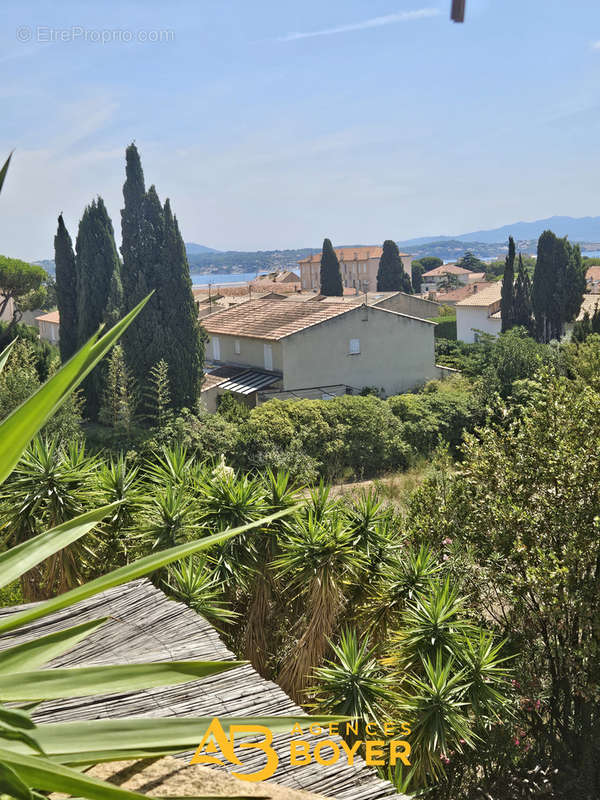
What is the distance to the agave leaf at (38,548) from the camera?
2.70 m

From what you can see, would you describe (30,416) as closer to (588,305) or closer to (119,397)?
(119,397)

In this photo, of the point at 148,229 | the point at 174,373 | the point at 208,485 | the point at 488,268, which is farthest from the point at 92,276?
the point at 488,268

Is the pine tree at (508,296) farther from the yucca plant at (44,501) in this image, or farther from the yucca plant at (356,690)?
the yucca plant at (356,690)

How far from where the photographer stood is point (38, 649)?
2486 millimetres

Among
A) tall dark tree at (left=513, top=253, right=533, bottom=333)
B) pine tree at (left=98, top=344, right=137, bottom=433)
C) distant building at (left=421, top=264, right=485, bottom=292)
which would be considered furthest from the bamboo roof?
distant building at (left=421, top=264, right=485, bottom=292)

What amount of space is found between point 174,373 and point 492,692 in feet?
65.8

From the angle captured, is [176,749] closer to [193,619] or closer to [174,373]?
[193,619]

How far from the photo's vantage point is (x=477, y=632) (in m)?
7.60

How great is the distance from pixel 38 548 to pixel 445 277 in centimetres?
12419

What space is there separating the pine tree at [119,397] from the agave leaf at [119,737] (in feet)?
70.5

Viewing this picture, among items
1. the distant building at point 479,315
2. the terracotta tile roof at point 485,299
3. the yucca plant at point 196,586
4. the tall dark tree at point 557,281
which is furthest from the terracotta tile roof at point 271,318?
the terracotta tile roof at point 485,299

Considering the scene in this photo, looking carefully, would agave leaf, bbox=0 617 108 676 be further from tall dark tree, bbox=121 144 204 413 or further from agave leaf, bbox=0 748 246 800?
tall dark tree, bbox=121 144 204 413

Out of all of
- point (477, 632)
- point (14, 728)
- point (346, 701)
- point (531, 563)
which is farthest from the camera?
point (531, 563)

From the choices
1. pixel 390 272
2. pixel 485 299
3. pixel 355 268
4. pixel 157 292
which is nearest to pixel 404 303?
pixel 485 299
